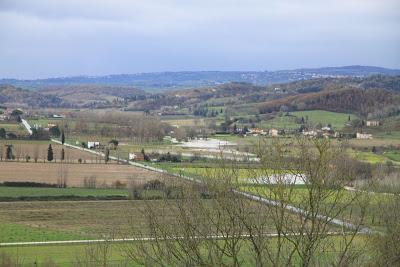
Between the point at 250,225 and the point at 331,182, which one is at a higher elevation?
the point at 331,182

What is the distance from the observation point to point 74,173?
38438 mm

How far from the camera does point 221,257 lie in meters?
7.59

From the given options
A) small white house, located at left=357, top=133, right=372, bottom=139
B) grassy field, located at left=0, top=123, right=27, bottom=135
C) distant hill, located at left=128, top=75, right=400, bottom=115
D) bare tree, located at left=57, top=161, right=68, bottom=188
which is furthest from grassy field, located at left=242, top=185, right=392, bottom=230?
distant hill, located at left=128, top=75, right=400, bottom=115

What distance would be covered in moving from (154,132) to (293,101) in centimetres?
3444

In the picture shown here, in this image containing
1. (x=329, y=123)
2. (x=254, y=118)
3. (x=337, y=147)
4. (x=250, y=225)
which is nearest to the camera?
(x=250, y=225)

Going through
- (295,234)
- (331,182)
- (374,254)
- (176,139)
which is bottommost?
(176,139)

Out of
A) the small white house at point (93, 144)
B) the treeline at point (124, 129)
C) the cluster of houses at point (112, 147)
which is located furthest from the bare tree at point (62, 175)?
the treeline at point (124, 129)

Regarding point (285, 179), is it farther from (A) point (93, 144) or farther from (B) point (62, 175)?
(A) point (93, 144)

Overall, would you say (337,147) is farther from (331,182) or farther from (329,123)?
(329,123)

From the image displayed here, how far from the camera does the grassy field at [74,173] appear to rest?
3556 cm

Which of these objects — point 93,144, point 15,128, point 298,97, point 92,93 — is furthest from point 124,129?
point 92,93

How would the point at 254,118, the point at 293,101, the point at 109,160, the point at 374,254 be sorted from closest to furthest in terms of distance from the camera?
the point at 374,254
the point at 109,160
the point at 254,118
the point at 293,101

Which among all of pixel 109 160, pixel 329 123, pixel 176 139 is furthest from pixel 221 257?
pixel 329 123

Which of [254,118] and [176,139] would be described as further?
[254,118]
